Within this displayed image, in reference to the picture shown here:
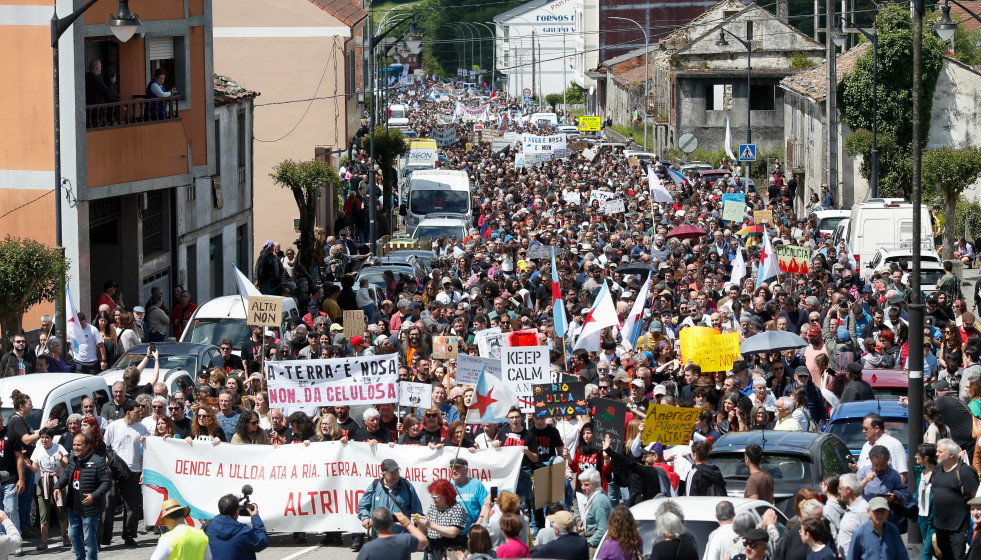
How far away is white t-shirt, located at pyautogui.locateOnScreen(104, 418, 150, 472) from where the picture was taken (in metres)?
14.0

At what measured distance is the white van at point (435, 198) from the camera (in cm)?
4238

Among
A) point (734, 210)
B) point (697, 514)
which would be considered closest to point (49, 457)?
point (697, 514)

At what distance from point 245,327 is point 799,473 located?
11656mm

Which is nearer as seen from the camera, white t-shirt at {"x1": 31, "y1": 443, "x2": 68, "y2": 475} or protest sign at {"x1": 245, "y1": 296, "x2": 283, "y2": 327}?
white t-shirt at {"x1": 31, "y1": 443, "x2": 68, "y2": 475}

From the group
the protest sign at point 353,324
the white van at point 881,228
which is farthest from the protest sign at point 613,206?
the protest sign at point 353,324

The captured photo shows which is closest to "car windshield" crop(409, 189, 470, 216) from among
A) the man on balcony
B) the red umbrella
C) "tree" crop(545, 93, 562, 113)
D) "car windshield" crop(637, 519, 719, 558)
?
the red umbrella

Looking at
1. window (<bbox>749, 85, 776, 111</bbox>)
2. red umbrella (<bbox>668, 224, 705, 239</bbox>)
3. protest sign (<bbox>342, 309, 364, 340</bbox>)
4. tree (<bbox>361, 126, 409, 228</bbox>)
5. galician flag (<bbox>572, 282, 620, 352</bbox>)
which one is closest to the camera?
galician flag (<bbox>572, 282, 620, 352</bbox>)

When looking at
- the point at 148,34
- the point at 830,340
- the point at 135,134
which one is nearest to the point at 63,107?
the point at 135,134

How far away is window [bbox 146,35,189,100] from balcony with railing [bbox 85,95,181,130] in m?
0.53

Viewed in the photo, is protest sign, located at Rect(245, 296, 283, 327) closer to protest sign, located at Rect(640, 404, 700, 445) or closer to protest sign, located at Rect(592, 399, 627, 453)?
protest sign, located at Rect(592, 399, 627, 453)

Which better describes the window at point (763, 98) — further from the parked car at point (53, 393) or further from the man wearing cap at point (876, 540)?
the man wearing cap at point (876, 540)

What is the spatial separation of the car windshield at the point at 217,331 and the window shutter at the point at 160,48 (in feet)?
23.9

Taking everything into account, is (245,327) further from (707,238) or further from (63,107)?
(707,238)

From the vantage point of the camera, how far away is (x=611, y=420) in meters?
13.1
